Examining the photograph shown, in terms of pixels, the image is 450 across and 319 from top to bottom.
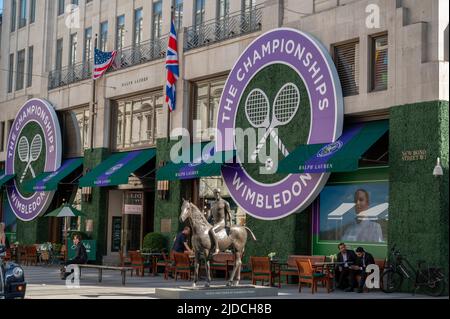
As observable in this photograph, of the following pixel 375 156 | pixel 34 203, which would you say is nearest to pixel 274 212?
pixel 375 156

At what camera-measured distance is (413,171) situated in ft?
78.3

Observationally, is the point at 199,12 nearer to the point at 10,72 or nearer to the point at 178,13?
the point at 178,13

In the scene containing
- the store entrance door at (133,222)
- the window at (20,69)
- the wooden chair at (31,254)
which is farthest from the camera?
the window at (20,69)

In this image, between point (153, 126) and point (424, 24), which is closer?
point (424, 24)

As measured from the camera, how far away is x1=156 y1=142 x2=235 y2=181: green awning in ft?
98.3

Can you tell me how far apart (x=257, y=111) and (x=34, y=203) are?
1846cm

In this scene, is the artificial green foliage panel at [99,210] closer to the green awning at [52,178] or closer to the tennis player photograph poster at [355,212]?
the green awning at [52,178]

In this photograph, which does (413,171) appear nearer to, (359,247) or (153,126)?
(359,247)

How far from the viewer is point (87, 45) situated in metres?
42.2

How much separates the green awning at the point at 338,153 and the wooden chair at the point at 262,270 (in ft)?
10.1

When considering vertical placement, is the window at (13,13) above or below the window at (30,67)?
above

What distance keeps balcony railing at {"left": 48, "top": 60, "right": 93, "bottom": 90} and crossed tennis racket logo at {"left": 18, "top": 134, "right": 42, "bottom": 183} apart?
3.15 metres

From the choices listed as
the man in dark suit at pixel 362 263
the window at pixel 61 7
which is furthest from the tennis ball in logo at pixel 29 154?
the man in dark suit at pixel 362 263

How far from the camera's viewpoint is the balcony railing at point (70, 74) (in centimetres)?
4119
